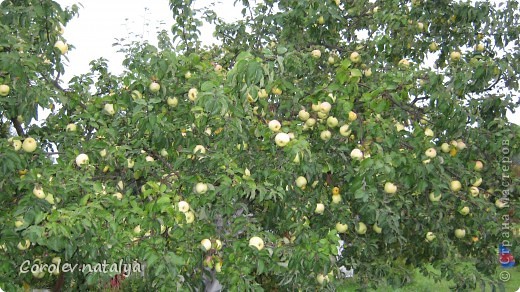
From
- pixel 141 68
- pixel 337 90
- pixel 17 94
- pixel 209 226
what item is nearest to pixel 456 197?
pixel 337 90

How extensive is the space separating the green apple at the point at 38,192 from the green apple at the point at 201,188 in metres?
0.82

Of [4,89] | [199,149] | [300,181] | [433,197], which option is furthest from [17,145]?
[433,197]

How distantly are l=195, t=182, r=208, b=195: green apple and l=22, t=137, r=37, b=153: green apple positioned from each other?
0.97m

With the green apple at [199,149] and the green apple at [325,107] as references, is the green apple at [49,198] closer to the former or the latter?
the green apple at [199,149]

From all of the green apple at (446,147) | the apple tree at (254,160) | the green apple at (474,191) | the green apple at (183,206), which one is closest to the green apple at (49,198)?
the apple tree at (254,160)

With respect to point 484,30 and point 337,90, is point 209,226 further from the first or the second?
point 484,30

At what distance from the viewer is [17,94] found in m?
3.01

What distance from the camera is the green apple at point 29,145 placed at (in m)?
2.98

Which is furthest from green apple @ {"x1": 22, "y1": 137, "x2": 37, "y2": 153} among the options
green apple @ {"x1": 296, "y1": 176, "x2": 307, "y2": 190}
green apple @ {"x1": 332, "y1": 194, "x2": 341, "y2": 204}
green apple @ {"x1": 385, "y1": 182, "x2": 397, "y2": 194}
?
green apple @ {"x1": 385, "y1": 182, "x2": 397, "y2": 194}

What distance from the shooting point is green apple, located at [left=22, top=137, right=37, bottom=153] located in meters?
2.98

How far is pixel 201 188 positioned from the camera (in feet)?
9.71

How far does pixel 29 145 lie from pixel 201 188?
103 centimetres

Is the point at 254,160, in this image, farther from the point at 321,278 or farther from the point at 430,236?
the point at 430,236

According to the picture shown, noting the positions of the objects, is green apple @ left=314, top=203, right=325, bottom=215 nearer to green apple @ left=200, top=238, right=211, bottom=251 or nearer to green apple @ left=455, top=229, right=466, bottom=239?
green apple @ left=200, top=238, right=211, bottom=251
